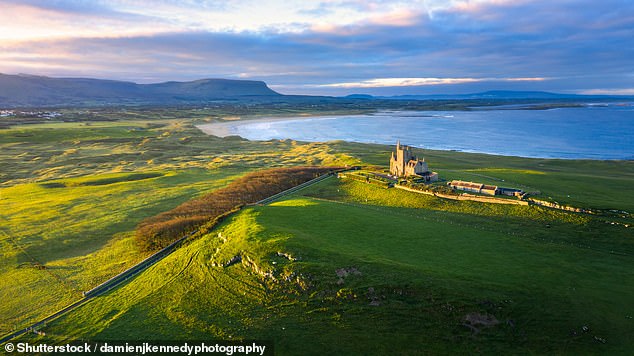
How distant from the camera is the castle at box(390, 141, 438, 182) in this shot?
68.7 m

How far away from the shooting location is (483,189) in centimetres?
5769

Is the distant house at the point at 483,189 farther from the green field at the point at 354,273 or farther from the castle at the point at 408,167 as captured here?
the castle at the point at 408,167

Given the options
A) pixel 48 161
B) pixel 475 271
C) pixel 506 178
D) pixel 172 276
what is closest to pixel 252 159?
pixel 48 161

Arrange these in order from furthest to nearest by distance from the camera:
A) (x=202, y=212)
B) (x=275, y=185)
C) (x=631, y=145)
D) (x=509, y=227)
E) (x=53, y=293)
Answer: (x=631, y=145) < (x=275, y=185) < (x=202, y=212) < (x=509, y=227) < (x=53, y=293)

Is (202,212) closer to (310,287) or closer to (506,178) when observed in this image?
(310,287)

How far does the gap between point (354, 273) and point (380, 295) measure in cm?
298

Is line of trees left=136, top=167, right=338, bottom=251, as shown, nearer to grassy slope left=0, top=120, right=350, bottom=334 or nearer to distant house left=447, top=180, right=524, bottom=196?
grassy slope left=0, top=120, right=350, bottom=334

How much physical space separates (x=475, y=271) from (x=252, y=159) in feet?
295

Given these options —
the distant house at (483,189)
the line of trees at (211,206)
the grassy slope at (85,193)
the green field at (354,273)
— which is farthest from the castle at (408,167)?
the grassy slope at (85,193)

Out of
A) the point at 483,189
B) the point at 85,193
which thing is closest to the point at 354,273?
the point at 483,189

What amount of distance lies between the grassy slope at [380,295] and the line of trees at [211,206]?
737 cm

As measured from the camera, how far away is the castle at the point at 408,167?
6869cm

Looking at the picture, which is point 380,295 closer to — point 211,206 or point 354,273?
point 354,273

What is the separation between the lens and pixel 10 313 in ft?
108
